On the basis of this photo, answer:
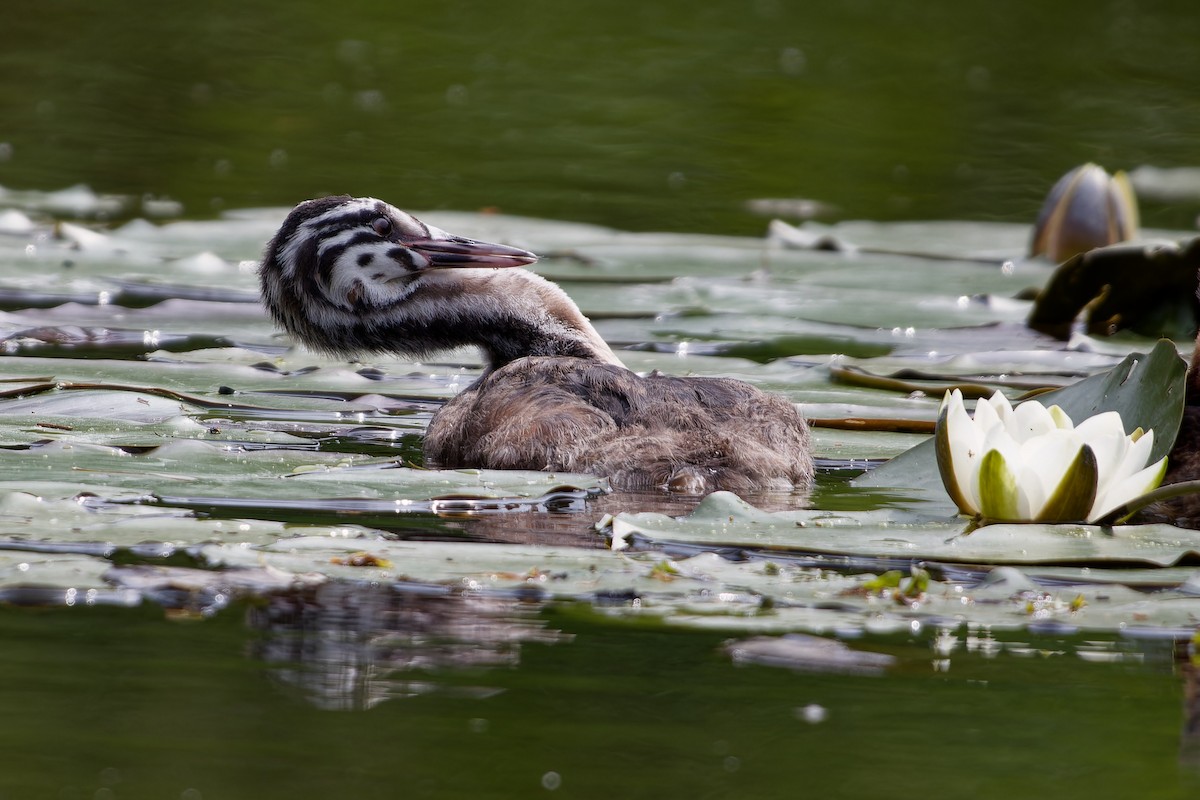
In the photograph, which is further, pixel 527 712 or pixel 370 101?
pixel 370 101

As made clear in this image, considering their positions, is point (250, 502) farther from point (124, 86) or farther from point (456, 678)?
point (124, 86)

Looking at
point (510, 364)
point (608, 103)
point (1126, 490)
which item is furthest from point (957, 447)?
point (608, 103)

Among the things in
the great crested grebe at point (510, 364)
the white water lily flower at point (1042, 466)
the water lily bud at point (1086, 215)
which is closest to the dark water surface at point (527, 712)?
the white water lily flower at point (1042, 466)

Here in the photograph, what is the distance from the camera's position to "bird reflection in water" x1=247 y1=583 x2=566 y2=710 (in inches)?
123

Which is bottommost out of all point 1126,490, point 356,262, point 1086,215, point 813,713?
point 813,713

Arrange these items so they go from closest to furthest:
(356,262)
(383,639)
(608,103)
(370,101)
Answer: (383,639)
(356,262)
(608,103)
(370,101)

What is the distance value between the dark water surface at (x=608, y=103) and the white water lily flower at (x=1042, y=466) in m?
8.06

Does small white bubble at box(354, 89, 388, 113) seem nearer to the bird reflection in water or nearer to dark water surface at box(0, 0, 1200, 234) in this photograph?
dark water surface at box(0, 0, 1200, 234)

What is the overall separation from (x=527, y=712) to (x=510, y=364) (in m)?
2.66

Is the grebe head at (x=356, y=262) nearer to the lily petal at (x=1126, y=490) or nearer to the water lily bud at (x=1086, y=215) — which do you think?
the lily petal at (x=1126, y=490)

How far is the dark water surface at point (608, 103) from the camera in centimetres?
1430

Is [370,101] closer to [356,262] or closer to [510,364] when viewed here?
[356,262]

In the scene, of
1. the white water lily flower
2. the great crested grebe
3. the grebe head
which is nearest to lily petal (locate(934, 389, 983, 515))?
the white water lily flower

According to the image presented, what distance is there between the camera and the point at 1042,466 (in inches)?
173
